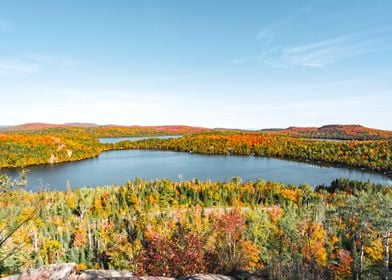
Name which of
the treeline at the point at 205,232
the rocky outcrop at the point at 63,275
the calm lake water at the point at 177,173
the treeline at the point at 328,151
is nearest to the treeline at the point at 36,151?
the calm lake water at the point at 177,173

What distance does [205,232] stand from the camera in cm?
2270

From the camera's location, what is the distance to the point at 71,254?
37562 mm

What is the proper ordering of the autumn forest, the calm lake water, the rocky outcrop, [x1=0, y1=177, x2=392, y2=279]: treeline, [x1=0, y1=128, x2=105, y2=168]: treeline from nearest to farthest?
the rocky outcrop → the autumn forest → [x1=0, y1=177, x2=392, y2=279]: treeline → the calm lake water → [x1=0, y1=128, x2=105, y2=168]: treeline

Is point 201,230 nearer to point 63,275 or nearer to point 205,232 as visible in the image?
point 205,232

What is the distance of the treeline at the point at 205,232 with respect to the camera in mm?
13570

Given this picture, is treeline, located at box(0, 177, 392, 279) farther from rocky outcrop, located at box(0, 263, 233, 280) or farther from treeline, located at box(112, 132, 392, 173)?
treeline, located at box(112, 132, 392, 173)

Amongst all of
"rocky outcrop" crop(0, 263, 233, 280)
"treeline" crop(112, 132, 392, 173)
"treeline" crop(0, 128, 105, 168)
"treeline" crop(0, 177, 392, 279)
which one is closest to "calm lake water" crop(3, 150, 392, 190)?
"treeline" crop(0, 128, 105, 168)

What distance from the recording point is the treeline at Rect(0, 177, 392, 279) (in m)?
Answer: 13.6

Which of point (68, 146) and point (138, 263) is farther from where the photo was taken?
point (68, 146)

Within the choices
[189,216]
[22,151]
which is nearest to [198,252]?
[189,216]

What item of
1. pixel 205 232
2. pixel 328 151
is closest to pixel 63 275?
pixel 205 232

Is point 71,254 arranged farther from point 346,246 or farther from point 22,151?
point 22,151

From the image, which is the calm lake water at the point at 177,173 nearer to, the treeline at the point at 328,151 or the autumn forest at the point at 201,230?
the treeline at the point at 328,151

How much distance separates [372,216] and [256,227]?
55.5ft
